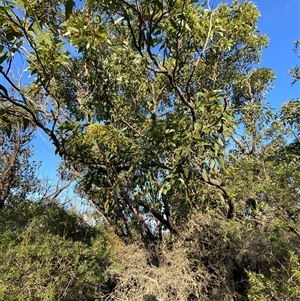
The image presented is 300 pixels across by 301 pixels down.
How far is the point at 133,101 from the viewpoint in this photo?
4.54 meters

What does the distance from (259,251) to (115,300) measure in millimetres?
2213

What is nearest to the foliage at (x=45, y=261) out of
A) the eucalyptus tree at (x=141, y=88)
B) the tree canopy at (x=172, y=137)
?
the tree canopy at (x=172, y=137)

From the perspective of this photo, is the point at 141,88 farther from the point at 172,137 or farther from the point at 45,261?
the point at 45,261

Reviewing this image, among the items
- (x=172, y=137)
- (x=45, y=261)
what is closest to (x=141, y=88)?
(x=172, y=137)

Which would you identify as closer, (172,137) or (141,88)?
(172,137)

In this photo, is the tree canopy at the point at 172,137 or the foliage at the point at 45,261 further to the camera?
the foliage at the point at 45,261

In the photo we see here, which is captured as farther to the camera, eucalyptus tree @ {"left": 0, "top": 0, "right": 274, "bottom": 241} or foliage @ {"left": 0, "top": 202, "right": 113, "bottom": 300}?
foliage @ {"left": 0, "top": 202, "right": 113, "bottom": 300}

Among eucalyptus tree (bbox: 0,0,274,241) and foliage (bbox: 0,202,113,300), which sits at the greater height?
eucalyptus tree (bbox: 0,0,274,241)

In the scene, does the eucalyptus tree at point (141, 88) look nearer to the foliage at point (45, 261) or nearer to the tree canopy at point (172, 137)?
the tree canopy at point (172, 137)

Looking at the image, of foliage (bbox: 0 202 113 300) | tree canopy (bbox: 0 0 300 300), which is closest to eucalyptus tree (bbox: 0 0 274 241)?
tree canopy (bbox: 0 0 300 300)

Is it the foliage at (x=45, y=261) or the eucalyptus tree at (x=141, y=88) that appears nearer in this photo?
the eucalyptus tree at (x=141, y=88)

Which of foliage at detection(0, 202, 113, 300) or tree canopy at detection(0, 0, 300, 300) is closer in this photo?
tree canopy at detection(0, 0, 300, 300)

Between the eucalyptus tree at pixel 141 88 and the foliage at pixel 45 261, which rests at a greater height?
the eucalyptus tree at pixel 141 88

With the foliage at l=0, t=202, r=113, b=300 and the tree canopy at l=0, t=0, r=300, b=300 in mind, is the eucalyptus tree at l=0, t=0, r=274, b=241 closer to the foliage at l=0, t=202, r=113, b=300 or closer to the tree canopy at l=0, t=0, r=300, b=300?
the tree canopy at l=0, t=0, r=300, b=300
